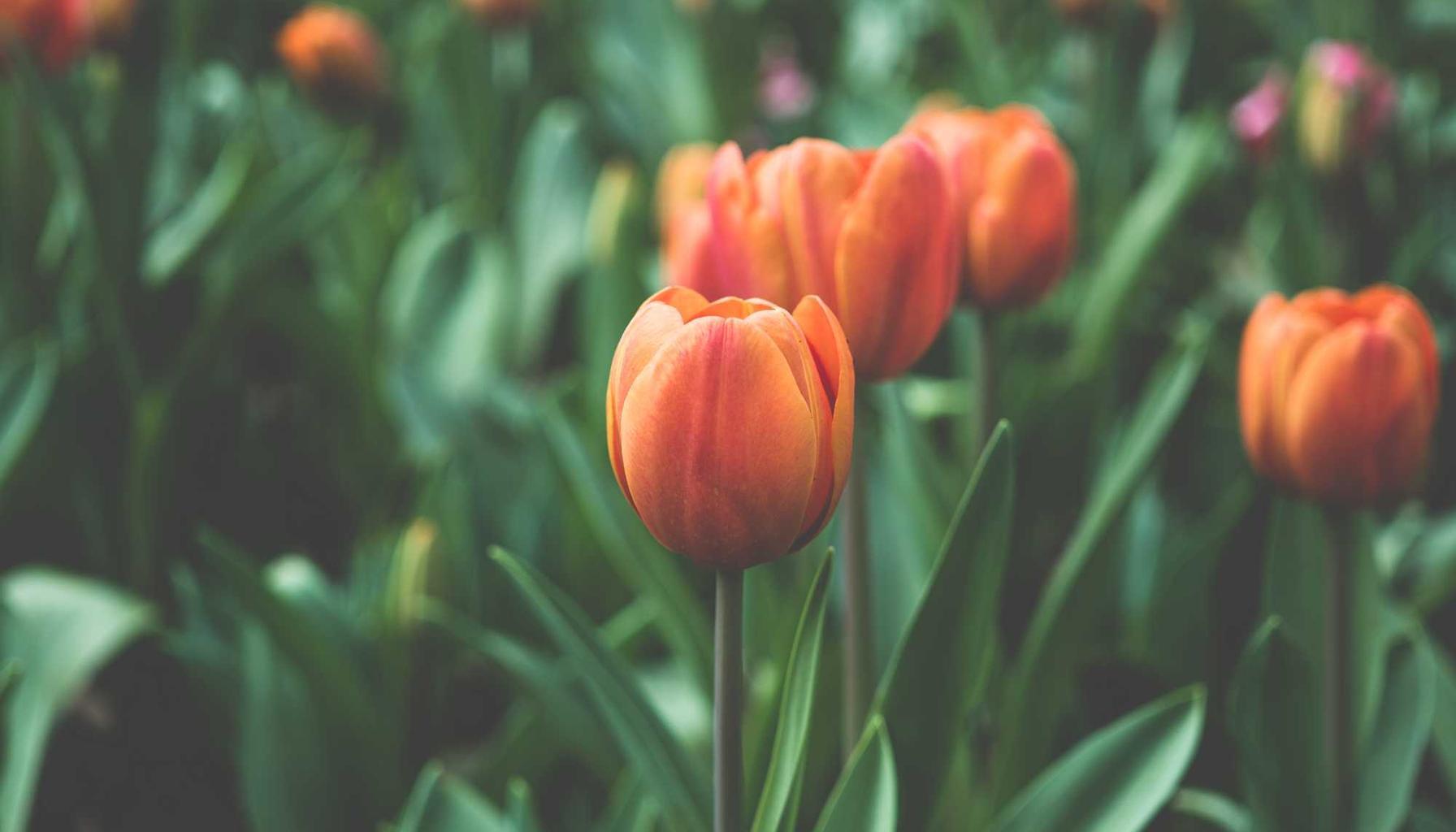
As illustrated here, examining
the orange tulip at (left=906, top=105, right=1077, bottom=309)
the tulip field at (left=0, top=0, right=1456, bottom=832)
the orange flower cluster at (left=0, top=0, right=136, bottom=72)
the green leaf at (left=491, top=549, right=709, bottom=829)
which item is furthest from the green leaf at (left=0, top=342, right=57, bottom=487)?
the orange tulip at (left=906, top=105, right=1077, bottom=309)

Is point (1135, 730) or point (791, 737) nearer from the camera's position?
point (791, 737)

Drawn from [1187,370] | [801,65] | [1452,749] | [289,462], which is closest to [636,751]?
[1187,370]

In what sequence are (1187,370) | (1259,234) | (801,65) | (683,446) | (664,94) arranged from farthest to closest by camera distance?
1. (801,65)
2. (664,94)
3. (1259,234)
4. (1187,370)
5. (683,446)

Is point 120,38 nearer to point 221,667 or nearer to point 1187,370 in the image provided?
point 221,667

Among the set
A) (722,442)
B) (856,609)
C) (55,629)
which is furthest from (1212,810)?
(55,629)

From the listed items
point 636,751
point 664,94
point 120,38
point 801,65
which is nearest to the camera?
point 636,751

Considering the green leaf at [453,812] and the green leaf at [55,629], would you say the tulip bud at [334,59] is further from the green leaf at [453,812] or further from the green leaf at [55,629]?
the green leaf at [453,812]

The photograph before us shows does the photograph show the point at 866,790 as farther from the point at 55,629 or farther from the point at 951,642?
the point at 55,629
